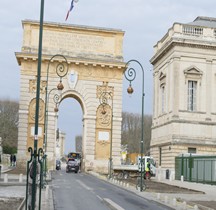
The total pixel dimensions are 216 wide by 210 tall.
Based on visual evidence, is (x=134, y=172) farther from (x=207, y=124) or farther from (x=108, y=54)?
(x=108, y=54)

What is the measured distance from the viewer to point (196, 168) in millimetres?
42219

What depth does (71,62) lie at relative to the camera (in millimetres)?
53906

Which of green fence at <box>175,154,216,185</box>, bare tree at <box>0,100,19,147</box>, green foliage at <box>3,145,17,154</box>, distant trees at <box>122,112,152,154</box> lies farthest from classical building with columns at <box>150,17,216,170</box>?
distant trees at <box>122,112,152,154</box>

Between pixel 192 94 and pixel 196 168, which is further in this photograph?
pixel 192 94

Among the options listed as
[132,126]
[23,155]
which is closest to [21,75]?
[23,155]

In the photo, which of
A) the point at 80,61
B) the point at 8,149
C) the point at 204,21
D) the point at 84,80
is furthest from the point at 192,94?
the point at 8,149

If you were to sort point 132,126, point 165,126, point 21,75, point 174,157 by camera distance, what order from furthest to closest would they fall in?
point 132,126, point 21,75, point 165,126, point 174,157

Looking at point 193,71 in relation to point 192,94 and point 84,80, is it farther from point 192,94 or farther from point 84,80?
point 84,80

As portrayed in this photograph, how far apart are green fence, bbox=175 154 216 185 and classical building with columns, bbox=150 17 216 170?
1431 millimetres

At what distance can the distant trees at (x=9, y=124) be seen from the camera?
7144 centimetres

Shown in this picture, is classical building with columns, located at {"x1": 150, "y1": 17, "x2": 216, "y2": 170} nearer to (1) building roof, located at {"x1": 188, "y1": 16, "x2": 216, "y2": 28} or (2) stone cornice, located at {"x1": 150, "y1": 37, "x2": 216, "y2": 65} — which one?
(2) stone cornice, located at {"x1": 150, "y1": 37, "x2": 216, "y2": 65}

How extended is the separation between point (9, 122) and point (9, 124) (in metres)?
0.42

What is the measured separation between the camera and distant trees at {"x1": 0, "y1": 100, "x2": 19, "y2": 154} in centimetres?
7144

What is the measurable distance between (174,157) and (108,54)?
15001 mm
